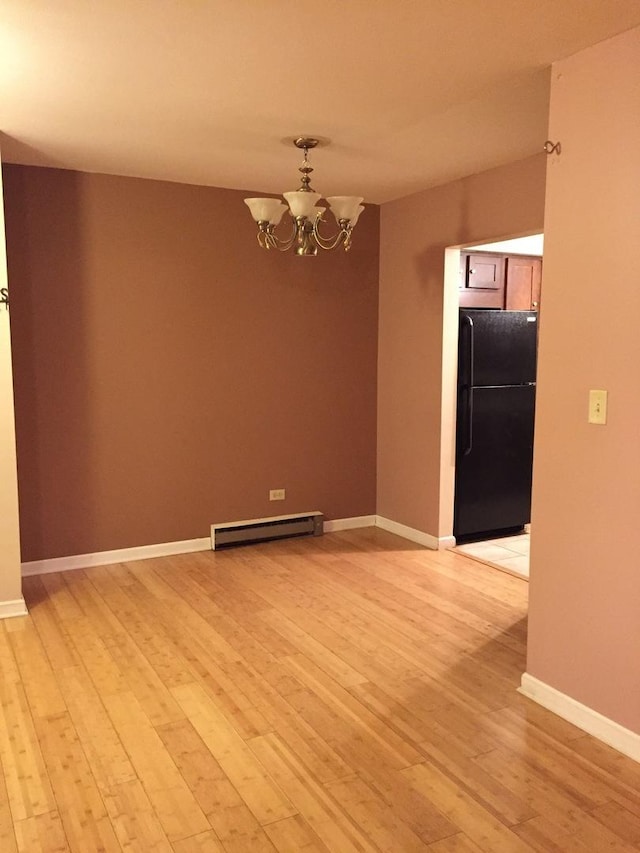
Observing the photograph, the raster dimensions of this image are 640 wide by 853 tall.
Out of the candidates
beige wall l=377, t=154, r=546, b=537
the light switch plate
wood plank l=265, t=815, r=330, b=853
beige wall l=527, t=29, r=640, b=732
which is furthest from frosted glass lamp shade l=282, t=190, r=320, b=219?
wood plank l=265, t=815, r=330, b=853

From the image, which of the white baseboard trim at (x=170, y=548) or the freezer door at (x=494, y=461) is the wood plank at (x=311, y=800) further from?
the freezer door at (x=494, y=461)

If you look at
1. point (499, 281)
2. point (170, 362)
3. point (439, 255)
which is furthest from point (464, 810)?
point (499, 281)

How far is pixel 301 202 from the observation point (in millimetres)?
3461

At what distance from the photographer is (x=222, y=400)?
500 centimetres

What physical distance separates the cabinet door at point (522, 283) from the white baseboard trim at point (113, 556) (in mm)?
2860

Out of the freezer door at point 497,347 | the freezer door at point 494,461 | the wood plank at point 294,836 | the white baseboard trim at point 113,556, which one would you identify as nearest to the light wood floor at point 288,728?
the wood plank at point 294,836

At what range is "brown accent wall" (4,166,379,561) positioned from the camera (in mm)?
4422

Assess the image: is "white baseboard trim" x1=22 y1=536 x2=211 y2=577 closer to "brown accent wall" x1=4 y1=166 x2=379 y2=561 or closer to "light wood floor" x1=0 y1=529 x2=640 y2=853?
"brown accent wall" x1=4 y1=166 x2=379 y2=561

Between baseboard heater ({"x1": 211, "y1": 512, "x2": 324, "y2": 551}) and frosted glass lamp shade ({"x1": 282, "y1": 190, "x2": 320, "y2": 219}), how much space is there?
237 centimetres

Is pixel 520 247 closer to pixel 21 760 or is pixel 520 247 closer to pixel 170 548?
pixel 170 548

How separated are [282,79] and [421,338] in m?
2.53

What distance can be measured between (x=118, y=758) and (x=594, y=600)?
180 centimetres

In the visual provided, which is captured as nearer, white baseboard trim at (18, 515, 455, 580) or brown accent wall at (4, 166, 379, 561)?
brown accent wall at (4, 166, 379, 561)

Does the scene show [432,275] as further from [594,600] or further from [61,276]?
[594,600]
